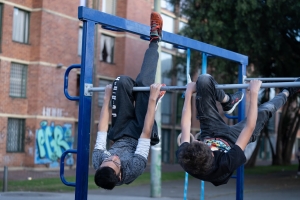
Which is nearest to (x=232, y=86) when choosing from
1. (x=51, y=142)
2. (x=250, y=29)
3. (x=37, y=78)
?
(x=250, y=29)

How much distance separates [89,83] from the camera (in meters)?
6.14

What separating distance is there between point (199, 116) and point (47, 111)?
22037mm

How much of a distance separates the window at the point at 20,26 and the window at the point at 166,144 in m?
13.8

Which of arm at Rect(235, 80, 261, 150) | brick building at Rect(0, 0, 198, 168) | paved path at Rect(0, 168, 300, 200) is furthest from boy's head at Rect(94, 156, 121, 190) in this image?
brick building at Rect(0, 0, 198, 168)

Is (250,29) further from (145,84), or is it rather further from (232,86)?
(232,86)

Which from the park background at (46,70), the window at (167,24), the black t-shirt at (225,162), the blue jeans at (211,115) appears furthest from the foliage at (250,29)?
the black t-shirt at (225,162)

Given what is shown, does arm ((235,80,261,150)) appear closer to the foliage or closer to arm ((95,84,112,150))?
arm ((95,84,112,150))

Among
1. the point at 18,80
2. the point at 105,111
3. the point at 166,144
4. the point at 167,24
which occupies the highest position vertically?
the point at 167,24

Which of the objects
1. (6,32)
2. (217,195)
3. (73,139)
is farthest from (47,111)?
(217,195)

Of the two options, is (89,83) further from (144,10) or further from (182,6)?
(144,10)

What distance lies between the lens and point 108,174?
513cm

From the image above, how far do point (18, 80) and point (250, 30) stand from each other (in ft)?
42.3

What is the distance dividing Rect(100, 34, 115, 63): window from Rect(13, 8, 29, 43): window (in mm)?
5509

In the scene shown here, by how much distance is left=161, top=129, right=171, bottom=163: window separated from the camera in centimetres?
3684
